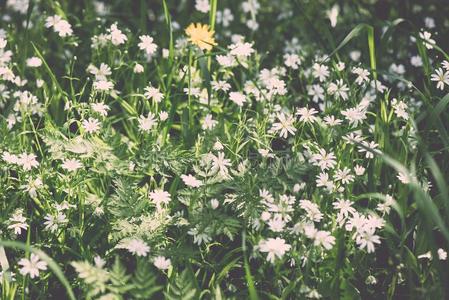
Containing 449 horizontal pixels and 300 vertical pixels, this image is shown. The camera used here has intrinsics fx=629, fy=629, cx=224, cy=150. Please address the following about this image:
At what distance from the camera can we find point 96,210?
2.01 metres

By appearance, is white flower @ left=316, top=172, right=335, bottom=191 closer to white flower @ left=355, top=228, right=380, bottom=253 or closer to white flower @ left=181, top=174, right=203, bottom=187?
white flower @ left=355, top=228, right=380, bottom=253

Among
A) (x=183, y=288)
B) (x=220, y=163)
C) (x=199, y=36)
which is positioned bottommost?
(x=183, y=288)

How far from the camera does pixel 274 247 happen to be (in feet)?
5.83

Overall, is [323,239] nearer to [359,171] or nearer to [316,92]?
[359,171]

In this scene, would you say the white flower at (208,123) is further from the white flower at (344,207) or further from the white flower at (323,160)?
the white flower at (344,207)

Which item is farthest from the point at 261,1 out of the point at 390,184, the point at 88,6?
the point at 390,184

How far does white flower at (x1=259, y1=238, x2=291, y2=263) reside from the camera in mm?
1761

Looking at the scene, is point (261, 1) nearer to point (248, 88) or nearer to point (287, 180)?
point (248, 88)

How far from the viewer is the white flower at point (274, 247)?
5.78 ft

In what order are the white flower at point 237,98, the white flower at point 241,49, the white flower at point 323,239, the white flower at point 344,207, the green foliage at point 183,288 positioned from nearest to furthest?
the green foliage at point 183,288, the white flower at point 323,239, the white flower at point 344,207, the white flower at point 237,98, the white flower at point 241,49

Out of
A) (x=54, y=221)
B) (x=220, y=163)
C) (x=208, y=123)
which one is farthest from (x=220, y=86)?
(x=54, y=221)

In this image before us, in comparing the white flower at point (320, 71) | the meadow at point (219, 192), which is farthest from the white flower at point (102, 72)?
the white flower at point (320, 71)

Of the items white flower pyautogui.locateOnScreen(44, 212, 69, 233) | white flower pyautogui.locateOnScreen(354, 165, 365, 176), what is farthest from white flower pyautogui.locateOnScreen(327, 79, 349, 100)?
white flower pyautogui.locateOnScreen(44, 212, 69, 233)

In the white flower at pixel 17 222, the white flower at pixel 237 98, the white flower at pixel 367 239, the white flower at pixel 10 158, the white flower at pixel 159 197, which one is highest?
the white flower at pixel 237 98
